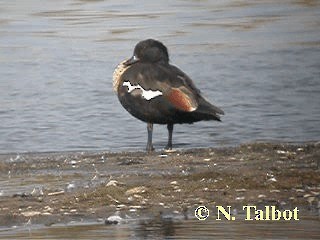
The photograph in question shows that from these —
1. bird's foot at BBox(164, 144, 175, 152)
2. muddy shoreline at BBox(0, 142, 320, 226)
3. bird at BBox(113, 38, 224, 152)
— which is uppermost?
bird at BBox(113, 38, 224, 152)

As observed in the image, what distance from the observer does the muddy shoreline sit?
7789mm

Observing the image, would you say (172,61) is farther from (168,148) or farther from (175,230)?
(175,230)

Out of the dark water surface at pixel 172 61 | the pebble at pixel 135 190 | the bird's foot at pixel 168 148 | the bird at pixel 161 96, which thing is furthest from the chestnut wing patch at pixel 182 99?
the pebble at pixel 135 190

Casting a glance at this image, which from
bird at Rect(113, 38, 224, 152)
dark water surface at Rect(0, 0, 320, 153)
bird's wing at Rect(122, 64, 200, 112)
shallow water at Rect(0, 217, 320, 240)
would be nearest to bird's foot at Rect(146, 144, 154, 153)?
bird at Rect(113, 38, 224, 152)

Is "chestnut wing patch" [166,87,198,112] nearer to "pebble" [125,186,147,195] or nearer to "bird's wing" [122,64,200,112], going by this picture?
"bird's wing" [122,64,200,112]

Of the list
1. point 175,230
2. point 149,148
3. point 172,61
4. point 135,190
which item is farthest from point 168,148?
point 172,61

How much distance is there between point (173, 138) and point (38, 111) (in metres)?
1.90

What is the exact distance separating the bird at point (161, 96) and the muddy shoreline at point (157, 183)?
0.45m

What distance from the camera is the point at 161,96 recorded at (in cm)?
1057

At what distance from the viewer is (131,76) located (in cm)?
1087

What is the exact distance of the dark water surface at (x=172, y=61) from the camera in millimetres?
12039

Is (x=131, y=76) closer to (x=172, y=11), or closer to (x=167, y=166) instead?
(x=167, y=166)

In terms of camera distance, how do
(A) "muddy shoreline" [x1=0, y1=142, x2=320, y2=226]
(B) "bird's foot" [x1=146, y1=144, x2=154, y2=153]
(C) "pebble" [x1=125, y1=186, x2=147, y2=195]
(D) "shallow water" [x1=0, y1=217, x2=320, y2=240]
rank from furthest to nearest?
(B) "bird's foot" [x1=146, y1=144, x2=154, y2=153] < (C) "pebble" [x1=125, y1=186, x2=147, y2=195] < (A) "muddy shoreline" [x1=0, y1=142, x2=320, y2=226] < (D) "shallow water" [x1=0, y1=217, x2=320, y2=240]

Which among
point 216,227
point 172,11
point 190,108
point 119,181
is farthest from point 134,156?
point 172,11
